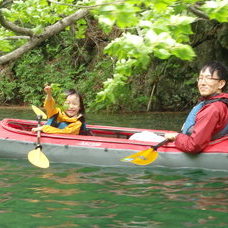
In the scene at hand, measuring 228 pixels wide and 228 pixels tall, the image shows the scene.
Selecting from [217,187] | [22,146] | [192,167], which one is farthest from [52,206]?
[22,146]

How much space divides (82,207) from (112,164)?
1.77 m

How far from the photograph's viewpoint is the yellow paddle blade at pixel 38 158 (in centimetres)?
524

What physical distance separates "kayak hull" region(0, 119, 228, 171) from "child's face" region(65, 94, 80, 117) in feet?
1.10

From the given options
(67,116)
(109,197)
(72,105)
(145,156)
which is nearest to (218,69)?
(145,156)

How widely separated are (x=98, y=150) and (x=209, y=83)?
1570 millimetres

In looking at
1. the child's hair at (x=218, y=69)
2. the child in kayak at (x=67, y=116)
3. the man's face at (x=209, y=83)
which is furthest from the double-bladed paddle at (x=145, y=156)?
the child in kayak at (x=67, y=116)

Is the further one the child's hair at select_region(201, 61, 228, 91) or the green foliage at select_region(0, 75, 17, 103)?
the green foliage at select_region(0, 75, 17, 103)

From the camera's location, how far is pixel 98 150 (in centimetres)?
554

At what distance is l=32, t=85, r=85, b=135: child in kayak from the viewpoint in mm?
5839

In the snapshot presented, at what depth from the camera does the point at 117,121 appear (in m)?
10.9

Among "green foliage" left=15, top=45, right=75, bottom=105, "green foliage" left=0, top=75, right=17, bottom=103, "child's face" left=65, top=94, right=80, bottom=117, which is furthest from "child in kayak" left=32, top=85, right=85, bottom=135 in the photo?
"green foliage" left=0, top=75, right=17, bottom=103

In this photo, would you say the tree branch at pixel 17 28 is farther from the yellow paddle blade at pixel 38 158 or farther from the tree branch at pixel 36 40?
the yellow paddle blade at pixel 38 158

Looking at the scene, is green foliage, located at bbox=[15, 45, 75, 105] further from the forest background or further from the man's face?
the man's face

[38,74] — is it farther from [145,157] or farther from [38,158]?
[145,157]
